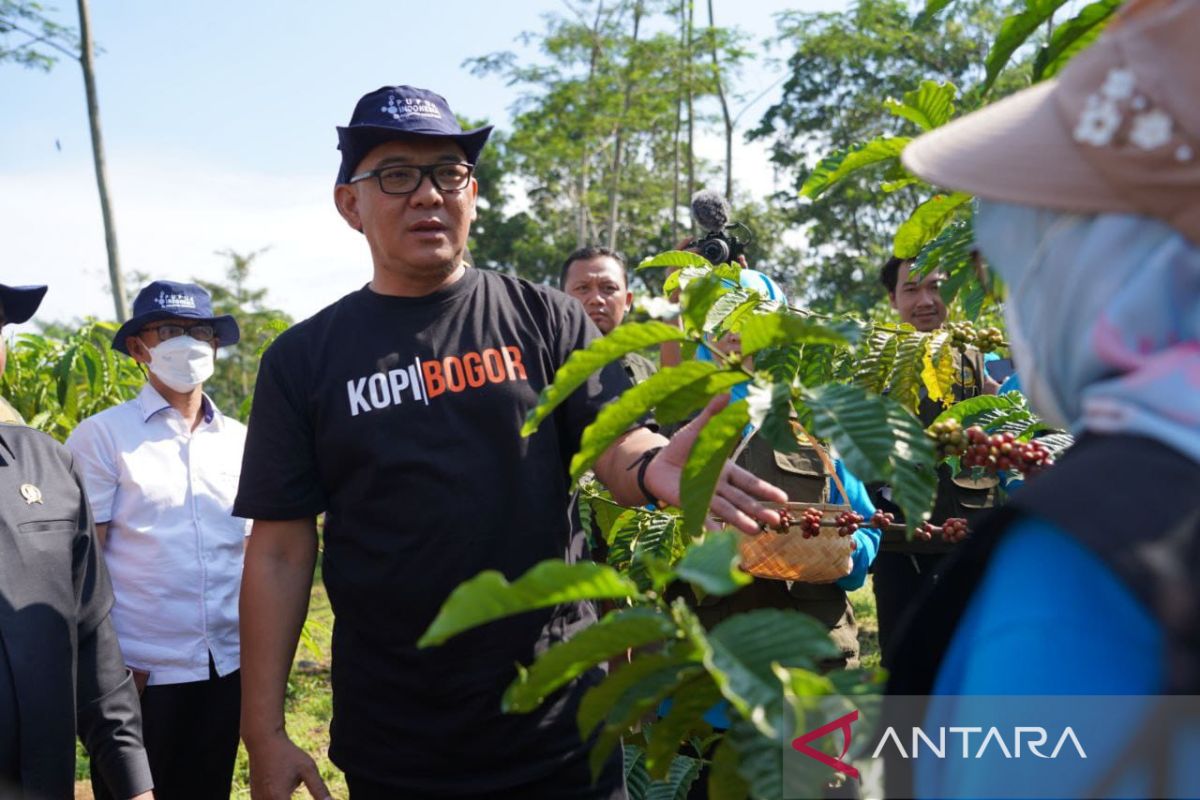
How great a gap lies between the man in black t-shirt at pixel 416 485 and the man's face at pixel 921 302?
1.85 metres

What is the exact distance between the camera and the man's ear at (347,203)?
2.17 metres

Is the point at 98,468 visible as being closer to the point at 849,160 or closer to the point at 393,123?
the point at 393,123

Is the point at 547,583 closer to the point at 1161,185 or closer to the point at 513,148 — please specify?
the point at 1161,185

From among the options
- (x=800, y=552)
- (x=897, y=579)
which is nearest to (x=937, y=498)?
(x=897, y=579)

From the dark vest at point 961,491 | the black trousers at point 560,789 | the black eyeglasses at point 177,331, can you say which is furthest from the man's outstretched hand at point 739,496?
the black eyeglasses at point 177,331

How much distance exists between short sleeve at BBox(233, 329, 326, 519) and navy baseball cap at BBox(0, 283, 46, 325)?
56cm

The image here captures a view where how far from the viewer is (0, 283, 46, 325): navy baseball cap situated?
2133 mm

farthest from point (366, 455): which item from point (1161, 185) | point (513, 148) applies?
point (513, 148)

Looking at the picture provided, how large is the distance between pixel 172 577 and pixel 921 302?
2602 mm

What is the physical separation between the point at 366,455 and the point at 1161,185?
4.87ft

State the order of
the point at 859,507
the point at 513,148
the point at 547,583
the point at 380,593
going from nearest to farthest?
the point at 547,583
the point at 380,593
the point at 859,507
the point at 513,148

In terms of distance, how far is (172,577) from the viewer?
3164mm

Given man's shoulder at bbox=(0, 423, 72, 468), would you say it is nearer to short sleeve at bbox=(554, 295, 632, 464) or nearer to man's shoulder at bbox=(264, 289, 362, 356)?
man's shoulder at bbox=(264, 289, 362, 356)

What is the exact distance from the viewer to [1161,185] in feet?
2.31
